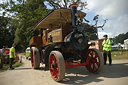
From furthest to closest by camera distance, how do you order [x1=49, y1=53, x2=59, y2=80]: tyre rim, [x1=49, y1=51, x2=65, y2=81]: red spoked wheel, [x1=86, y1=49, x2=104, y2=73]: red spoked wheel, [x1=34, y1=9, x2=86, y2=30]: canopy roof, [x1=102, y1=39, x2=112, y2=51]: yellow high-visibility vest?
1. [x1=102, y1=39, x2=112, y2=51]: yellow high-visibility vest
2. [x1=34, y1=9, x2=86, y2=30]: canopy roof
3. [x1=86, y1=49, x2=104, y2=73]: red spoked wheel
4. [x1=49, y1=53, x2=59, y2=80]: tyre rim
5. [x1=49, y1=51, x2=65, y2=81]: red spoked wheel

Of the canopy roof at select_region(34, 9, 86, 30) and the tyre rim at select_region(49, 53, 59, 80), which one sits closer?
the tyre rim at select_region(49, 53, 59, 80)

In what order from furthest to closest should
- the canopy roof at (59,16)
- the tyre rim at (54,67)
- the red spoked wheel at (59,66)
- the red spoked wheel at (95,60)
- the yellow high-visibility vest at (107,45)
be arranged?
the yellow high-visibility vest at (107,45) < the canopy roof at (59,16) < the red spoked wheel at (95,60) < the tyre rim at (54,67) < the red spoked wheel at (59,66)

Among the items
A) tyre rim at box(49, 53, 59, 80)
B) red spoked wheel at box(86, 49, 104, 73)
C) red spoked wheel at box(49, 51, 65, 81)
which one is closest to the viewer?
red spoked wheel at box(49, 51, 65, 81)

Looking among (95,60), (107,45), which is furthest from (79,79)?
(107,45)

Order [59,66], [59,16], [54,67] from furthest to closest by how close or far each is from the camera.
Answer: [59,16] → [54,67] → [59,66]

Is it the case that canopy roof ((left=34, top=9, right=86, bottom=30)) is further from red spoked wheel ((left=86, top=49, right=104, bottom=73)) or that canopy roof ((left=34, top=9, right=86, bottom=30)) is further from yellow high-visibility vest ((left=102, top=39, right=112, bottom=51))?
yellow high-visibility vest ((left=102, top=39, right=112, bottom=51))

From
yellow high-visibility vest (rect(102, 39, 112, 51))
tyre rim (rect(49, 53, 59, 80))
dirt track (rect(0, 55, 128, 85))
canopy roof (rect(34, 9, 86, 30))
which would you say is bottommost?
dirt track (rect(0, 55, 128, 85))

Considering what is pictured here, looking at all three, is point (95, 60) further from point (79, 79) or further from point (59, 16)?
point (59, 16)

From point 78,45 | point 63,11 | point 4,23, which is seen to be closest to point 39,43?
point 63,11

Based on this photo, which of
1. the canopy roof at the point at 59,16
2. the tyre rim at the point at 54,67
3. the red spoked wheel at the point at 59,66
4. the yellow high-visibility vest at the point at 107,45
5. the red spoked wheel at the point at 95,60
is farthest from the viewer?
the yellow high-visibility vest at the point at 107,45

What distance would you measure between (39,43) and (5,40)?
40372 millimetres

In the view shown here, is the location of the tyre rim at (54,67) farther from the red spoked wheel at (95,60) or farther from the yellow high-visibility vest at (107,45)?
the yellow high-visibility vest at (107,45)

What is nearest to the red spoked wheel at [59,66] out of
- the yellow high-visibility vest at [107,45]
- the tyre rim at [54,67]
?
the tyre rim at [54,67]

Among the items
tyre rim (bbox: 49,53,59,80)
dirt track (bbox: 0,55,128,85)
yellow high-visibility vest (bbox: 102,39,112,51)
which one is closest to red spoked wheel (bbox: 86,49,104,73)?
dirt track (bbox: 0,55,128,85)
